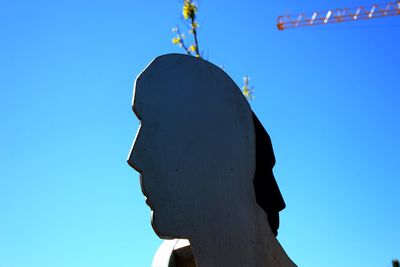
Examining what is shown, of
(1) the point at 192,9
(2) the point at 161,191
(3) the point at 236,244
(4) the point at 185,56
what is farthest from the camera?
(1) the point at 192,9

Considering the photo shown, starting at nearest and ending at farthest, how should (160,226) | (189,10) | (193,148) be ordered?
1. (160,226)
2. (193,148)
3. (189,10)

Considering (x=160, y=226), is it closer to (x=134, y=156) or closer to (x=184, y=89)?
(x=134, y=156)

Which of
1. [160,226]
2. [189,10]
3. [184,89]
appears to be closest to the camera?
[160,226]

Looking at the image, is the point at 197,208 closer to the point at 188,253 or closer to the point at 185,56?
the point at 188,253

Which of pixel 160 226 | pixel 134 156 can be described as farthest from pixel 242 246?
pixel 134 156

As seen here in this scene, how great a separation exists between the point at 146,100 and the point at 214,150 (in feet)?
1.69

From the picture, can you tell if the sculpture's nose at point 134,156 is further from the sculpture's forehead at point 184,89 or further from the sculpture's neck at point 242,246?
Result: the sculpture's neck at point 242,246

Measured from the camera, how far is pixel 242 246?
136 inches

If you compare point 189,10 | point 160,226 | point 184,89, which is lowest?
point 160,226

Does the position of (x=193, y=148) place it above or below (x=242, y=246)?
above

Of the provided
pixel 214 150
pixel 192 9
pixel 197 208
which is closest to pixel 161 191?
pixel 197 208

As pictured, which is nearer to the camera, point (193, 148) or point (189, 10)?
point (193, 148)

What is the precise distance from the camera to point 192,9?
788 cm

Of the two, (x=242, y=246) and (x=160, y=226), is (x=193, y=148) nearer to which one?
(x=160, y=226)
